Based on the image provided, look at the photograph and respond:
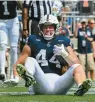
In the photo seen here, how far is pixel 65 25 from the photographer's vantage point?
15680 mm

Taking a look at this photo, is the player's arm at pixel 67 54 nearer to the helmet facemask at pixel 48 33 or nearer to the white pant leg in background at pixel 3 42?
the helmet facemask at pixel 48 33

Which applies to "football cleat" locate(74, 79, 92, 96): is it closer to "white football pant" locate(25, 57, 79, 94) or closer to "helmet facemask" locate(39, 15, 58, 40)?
"white football pant" locate(25, 57, 79, 94)

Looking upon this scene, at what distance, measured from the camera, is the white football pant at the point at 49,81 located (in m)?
6.56

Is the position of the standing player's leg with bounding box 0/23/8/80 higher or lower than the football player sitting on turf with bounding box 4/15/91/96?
lower

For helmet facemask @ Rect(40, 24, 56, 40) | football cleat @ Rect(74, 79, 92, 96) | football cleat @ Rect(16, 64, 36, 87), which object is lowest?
football cleat @ Rect(74, 79, 92, 96)

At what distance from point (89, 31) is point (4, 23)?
16.2 feet

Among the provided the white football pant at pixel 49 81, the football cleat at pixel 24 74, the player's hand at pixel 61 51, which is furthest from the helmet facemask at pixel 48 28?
the football cleat at pixel 24 74

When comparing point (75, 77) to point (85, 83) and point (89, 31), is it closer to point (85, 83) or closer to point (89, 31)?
point (85, 83)

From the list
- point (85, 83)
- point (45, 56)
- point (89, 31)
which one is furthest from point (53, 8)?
point (85, 83)

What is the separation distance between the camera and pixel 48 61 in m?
6.86

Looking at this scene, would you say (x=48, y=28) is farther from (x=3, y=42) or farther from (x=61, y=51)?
(x=3, y=42)

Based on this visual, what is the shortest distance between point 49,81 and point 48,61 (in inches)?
10.9

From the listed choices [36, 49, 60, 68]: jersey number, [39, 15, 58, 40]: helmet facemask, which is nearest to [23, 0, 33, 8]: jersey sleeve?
[39, 15, 58, 40]: helmet facemask

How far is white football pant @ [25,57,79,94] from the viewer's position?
21.5 ft
